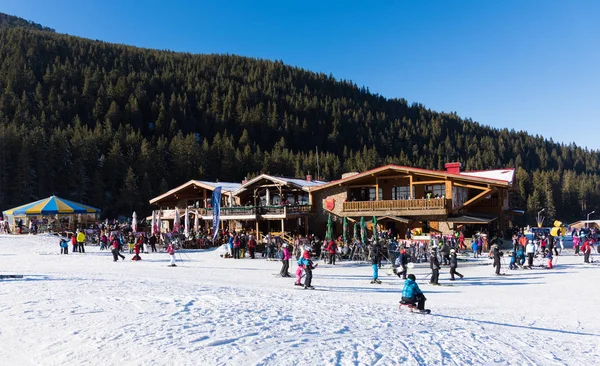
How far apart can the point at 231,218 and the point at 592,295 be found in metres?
23.2

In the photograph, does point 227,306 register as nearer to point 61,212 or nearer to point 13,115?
point 61,212

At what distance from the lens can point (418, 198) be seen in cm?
3039

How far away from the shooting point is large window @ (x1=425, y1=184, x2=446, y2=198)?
29.9m

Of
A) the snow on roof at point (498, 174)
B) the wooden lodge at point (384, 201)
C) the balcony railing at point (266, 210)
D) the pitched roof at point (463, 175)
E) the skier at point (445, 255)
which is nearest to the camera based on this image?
the skier at point (445, 255)

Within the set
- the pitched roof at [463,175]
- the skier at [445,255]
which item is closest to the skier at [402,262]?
the skier at [445,255]

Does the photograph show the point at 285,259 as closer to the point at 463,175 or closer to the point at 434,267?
the point at 434,267

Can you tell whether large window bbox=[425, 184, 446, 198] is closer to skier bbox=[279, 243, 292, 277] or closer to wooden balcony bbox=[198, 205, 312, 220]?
wooden balcony bbox=[198, 205, 312, 220]

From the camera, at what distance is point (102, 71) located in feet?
381

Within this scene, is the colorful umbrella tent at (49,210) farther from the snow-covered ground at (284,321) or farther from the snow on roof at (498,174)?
the snow on roof at (498,174)

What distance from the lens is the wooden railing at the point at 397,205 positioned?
1111 inches

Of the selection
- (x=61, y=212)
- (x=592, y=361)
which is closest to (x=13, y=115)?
(x=61, y=212)

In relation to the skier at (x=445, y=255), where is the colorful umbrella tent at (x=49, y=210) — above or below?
above

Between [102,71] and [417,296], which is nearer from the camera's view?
[417,296]

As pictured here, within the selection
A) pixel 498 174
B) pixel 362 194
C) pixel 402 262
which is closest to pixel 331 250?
pixel 402 262
